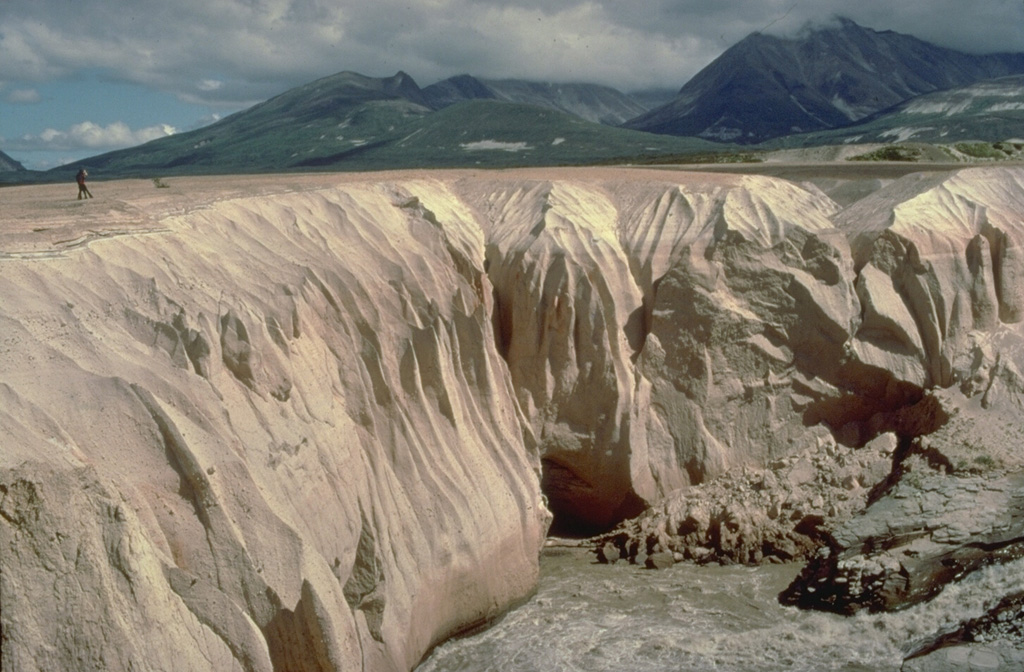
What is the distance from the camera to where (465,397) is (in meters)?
12.8

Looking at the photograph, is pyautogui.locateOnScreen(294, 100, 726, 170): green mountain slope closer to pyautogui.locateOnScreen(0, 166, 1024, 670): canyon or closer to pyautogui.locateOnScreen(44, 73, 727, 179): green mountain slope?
pyautogui.locateOnScreen(44, 73, 727, 179): green mountain slope

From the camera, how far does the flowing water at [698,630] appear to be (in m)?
10.8

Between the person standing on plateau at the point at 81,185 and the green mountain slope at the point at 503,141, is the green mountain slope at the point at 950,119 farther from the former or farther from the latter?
the person standing on plateau at the point at 81,185

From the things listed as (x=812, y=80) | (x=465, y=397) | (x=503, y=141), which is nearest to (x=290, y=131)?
(x=503, y=141)

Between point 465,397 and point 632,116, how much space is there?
3612 inches

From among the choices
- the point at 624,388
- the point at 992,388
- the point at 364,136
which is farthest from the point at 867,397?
the point at 364,136

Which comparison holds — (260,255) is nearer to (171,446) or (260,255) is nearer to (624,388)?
(171,446)

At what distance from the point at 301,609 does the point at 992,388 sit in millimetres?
10870

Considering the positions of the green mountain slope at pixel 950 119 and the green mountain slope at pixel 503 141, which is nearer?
the green mountain slope at pixel 503 141

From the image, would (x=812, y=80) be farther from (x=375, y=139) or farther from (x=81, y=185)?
(x=81, y=185)

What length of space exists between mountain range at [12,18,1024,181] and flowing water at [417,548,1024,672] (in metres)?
21.1

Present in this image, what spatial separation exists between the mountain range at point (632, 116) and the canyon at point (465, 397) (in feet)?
57.5

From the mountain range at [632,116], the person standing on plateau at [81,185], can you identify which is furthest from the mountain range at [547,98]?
the person standing on plateau at [81,185]

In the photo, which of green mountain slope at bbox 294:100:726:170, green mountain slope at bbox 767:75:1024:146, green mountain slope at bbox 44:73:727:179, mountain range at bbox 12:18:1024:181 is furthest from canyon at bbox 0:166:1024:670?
green mountain slope at bbox 767:75:1024:146
